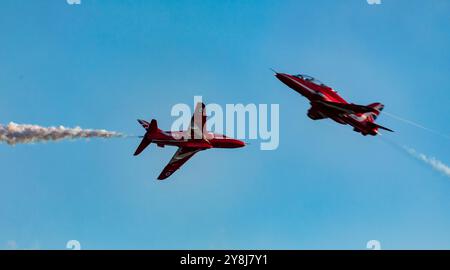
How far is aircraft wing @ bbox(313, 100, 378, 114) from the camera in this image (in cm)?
7006

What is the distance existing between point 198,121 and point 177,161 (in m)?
8.65

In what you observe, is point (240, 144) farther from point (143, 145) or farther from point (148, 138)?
point (143, 145)

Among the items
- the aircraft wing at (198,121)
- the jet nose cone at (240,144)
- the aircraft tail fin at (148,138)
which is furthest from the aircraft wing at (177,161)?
the aircraft tail fin at (148,138)

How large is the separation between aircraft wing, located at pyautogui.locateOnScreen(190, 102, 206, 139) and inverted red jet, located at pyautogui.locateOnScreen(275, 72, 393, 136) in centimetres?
864

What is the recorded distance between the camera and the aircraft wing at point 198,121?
238ft

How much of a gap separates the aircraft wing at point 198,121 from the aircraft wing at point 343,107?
463 inches

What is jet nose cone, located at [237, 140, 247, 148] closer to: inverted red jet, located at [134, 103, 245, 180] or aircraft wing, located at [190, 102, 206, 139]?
inverted red jet, located at [134, 103, 245, 180]

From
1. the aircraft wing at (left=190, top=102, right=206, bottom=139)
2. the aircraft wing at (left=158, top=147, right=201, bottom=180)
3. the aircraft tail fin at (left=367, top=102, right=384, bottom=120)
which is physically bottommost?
the aircraft wing at (left=158, top=147, right=201, bottom=180)

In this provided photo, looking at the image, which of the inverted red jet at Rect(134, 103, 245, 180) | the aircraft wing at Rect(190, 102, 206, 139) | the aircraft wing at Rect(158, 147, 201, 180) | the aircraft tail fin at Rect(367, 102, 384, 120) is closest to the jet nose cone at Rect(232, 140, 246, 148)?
the inverted red jet at Rect(134, 103, 245, 180)

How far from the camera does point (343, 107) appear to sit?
2793 inches

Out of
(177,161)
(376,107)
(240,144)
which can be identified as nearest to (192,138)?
(240,144)

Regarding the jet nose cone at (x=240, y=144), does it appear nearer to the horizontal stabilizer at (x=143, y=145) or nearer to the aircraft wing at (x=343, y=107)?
the aircraft wing at (x=343, y=107)
